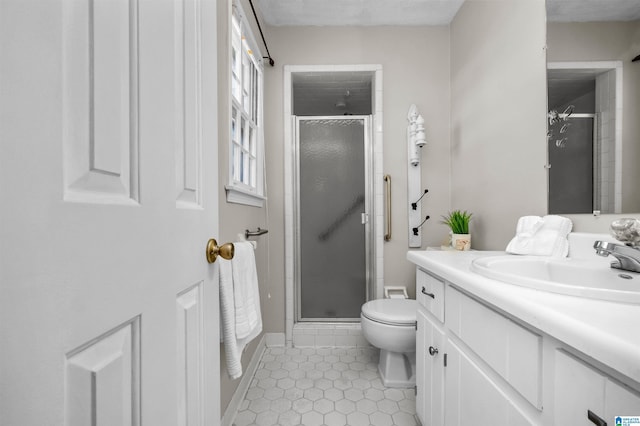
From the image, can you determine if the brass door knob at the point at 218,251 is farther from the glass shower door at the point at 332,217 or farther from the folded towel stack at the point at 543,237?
the glass shower door at the point at 332,217

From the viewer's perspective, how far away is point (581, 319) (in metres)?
0.46

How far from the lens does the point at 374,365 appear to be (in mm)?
1815

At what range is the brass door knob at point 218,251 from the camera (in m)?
0.63

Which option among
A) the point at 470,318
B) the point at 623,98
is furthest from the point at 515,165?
the point at 470,318

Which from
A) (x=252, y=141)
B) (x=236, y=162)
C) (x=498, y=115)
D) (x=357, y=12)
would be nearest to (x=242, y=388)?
(x=236, y=162)

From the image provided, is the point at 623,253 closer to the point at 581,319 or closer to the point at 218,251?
the point at 581,319

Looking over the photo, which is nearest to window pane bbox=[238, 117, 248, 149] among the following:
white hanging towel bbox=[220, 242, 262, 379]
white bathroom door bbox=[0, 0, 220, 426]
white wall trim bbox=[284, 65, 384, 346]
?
white wall trim bbox=[284, 65, 384, 346]

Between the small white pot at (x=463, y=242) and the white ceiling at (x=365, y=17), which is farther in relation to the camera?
the small white pot at (x=463, y=242)

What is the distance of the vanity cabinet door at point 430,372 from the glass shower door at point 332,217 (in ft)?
3.45

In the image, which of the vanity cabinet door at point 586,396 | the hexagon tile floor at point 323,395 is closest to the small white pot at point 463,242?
the hexagon tile floor at point 323,395

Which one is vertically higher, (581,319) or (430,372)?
(581,319)

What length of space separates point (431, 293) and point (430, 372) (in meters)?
0.32

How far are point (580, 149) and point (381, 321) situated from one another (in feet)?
4.01

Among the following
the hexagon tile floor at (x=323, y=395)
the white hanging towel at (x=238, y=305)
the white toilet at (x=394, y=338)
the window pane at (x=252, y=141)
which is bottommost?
A: the hexagon tile floor at (x=323, y=395)
